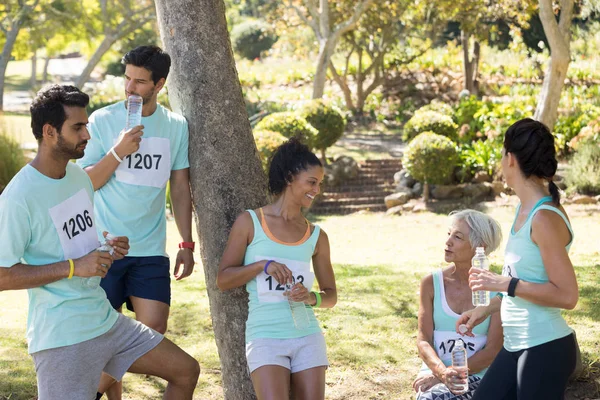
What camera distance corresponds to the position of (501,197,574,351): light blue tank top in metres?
3.35

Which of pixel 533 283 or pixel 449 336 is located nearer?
pixel 533 283

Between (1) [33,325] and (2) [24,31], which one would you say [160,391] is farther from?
(2) [24,31]

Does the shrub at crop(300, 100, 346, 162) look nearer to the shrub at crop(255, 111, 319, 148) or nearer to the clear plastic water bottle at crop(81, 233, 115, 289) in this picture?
the shrub at crop(255, 111, 319, 148)

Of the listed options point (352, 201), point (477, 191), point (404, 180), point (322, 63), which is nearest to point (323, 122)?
point (352, 201)

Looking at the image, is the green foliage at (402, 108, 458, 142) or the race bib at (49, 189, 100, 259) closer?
the race bib at (49, 189, 100, 259)

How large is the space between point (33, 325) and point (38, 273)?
260mm

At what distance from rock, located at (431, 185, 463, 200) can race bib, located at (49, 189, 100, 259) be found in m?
13.0

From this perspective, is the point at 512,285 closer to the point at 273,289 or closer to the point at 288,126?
the point at 273,289

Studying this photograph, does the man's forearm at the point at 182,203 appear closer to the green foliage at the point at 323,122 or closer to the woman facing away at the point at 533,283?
the woman facing away at the point at 533,283

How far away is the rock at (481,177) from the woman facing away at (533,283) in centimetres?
1301

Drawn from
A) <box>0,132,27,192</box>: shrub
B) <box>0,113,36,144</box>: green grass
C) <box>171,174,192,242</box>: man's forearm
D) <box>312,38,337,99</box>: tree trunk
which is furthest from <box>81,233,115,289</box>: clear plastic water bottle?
<box>312,38,337,99</box>: tree trunk

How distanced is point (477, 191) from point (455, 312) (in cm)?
1186

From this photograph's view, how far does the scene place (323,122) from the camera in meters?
17.7

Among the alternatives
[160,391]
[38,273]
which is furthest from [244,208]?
[160,391]
